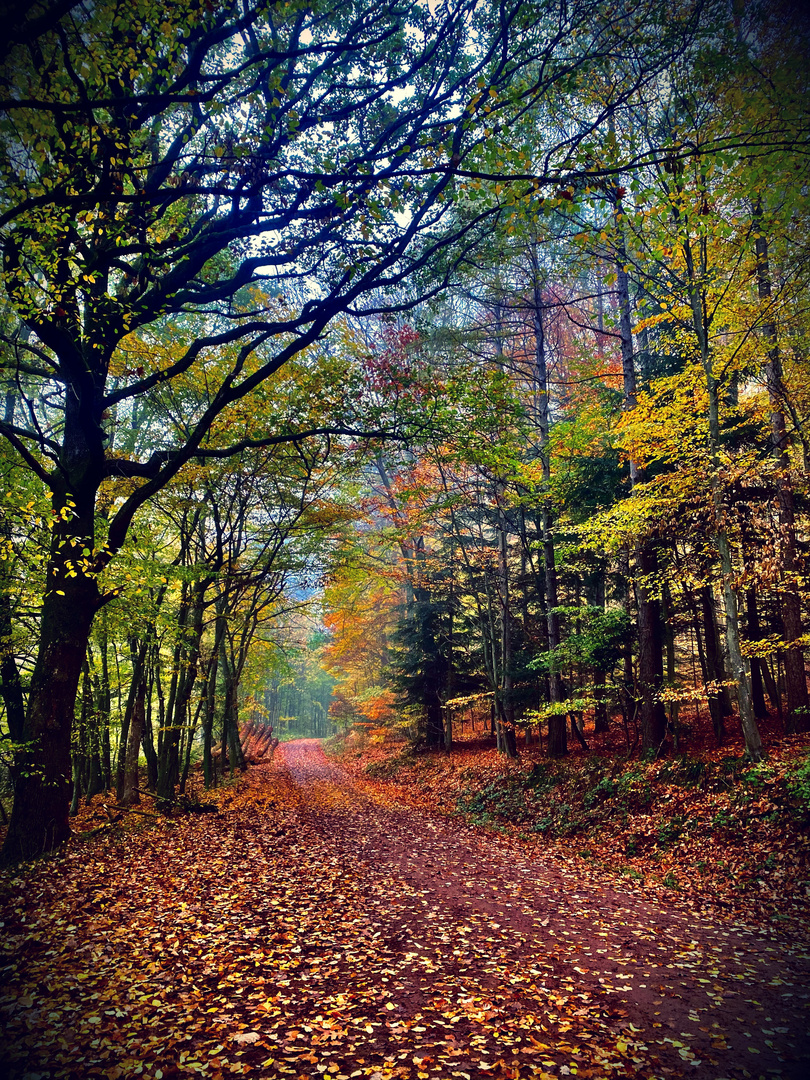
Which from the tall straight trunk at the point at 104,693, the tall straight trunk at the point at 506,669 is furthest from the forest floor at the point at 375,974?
the tall straight trunk at the point at 506,669

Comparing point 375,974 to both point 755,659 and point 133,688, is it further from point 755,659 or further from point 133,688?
point 755,659

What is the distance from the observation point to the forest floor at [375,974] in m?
3.30

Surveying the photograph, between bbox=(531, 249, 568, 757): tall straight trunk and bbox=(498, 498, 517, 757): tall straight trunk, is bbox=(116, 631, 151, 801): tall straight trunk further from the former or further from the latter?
bbox=(531, 249, 568, 757): tall straight trunk

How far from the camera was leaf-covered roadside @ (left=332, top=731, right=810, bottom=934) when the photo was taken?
616cm

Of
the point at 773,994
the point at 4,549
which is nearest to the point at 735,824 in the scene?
the point at 773,994

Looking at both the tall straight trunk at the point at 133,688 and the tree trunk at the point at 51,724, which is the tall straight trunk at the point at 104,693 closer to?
the tall straight trunk at the point at 133,688

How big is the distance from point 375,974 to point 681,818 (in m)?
5.94

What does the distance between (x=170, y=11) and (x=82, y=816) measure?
13.9 meters

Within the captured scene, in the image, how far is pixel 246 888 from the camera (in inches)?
253

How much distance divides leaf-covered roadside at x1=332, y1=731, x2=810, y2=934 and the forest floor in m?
0.46

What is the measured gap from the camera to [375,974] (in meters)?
4.46

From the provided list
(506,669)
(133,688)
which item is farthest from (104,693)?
(506,669)

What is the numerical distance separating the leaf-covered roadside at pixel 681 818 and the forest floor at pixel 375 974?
458mm

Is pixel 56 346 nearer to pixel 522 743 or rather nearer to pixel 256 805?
pixel 256 805
